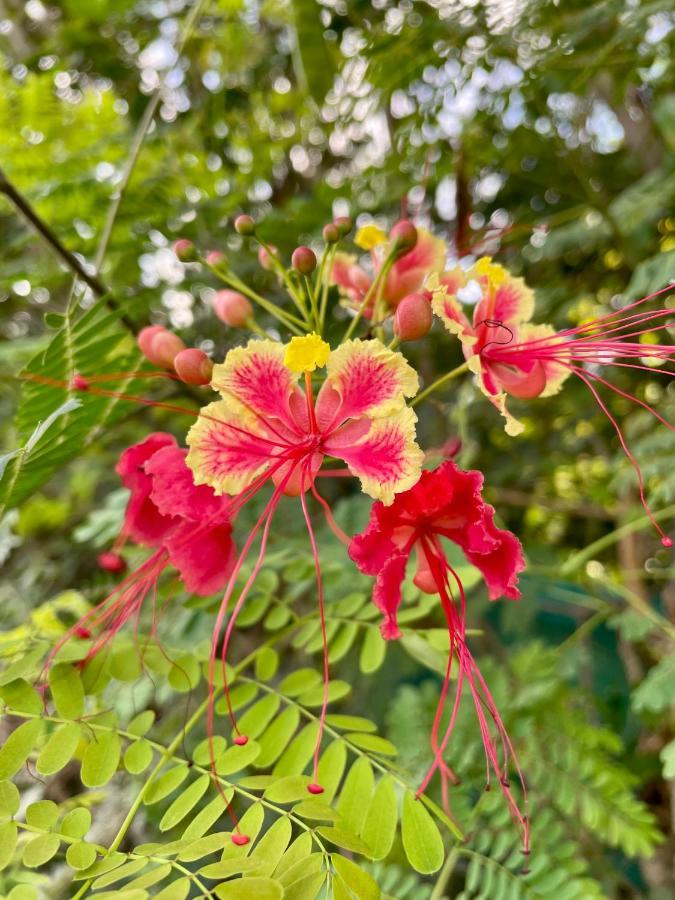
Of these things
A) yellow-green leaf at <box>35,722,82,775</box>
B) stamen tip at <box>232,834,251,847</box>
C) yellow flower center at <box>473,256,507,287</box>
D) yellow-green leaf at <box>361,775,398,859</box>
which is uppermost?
yellow flower center at <box>473,256,507,287</box>

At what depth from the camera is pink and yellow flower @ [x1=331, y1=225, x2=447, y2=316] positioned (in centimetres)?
73

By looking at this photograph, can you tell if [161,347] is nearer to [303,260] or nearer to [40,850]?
[303,260]

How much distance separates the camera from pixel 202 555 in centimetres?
65

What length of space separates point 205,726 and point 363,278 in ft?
1.73

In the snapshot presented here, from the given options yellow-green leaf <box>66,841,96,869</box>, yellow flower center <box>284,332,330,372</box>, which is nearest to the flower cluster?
yellow flower center <box>284,332,330,372</box>

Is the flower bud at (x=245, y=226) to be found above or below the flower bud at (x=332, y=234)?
above

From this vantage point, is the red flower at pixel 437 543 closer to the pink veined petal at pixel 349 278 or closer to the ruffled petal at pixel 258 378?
the ruffled petal at pixel 258 378

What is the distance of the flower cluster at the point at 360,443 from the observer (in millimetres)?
546

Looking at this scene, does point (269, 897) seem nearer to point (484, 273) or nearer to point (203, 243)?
point (484, 273)

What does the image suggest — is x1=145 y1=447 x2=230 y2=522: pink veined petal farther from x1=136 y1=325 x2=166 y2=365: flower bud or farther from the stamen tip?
the stamen tip

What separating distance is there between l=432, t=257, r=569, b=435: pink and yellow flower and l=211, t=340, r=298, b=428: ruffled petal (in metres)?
0.14

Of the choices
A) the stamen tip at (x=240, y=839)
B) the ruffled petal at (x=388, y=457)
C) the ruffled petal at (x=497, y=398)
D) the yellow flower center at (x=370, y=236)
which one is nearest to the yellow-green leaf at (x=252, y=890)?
the stamen tip at (x=240, y=839)

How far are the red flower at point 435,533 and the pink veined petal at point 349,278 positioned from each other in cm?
28

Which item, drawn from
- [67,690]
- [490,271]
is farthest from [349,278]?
[67,690]
